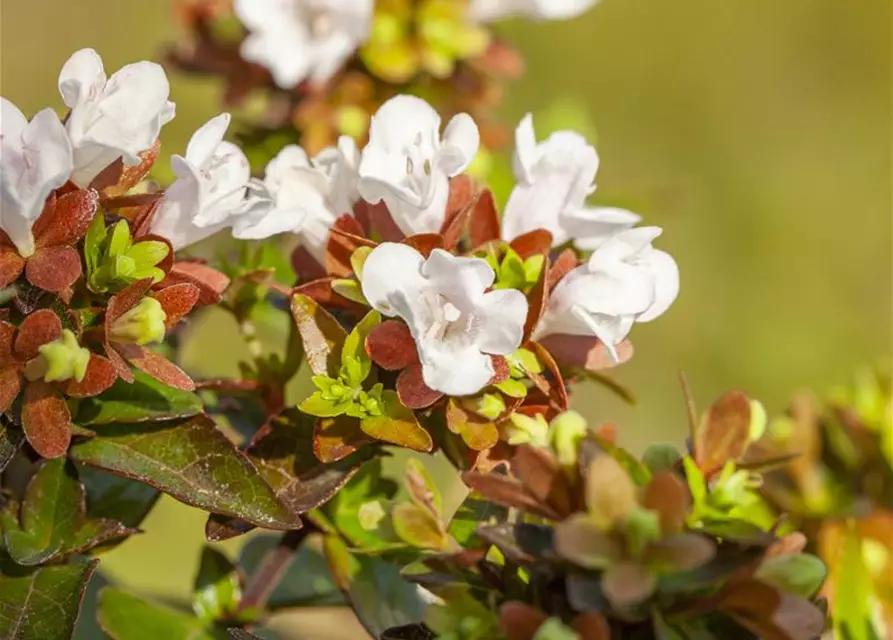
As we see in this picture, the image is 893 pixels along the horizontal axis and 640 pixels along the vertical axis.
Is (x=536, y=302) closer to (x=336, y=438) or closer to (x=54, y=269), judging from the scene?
(x=336, y=438)

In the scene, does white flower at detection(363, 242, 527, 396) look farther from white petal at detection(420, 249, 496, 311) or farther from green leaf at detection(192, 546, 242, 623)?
green leaf at detection(192, 546, 242, 623)

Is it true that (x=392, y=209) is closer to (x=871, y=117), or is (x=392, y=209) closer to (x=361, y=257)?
(x=361, y=257)

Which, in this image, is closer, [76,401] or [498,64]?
[76,401]

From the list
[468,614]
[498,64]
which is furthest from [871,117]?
[468,614]

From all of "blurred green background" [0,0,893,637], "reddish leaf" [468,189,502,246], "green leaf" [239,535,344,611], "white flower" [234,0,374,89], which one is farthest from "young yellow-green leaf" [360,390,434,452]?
"blurred green background" [0,0,893,637]

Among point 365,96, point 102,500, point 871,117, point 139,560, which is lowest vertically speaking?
point 139,560

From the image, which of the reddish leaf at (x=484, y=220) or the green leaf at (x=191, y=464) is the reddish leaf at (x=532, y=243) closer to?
the reddish leaf at (x=484, y=220)

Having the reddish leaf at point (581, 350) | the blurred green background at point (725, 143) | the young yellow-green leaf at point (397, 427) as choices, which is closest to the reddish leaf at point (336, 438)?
the young yellow-green leaf at point (397, 427)
